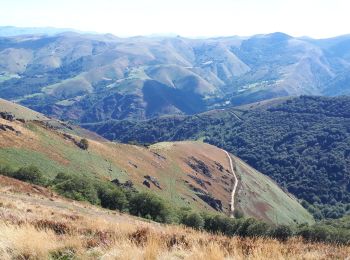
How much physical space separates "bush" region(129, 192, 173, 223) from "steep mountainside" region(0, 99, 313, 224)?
866 inches

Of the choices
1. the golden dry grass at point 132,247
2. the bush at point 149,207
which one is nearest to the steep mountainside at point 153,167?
the bush at point 149,207

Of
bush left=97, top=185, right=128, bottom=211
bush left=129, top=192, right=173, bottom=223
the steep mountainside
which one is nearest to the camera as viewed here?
bush left=129, top=192, right=173, bottom=223

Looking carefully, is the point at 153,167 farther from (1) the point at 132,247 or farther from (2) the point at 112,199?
(1) the point at 132,247

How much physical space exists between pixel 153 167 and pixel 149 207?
7237 cm

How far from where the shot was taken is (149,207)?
6994 centimetres

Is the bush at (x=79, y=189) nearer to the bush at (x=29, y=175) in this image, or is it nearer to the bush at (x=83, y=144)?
the bush at (x=29, y=175)

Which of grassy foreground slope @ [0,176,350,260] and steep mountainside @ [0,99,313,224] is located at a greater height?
grassy foreground slope @ [0,176,350,260]

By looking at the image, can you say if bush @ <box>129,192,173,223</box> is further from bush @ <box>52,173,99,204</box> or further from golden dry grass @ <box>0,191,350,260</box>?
golden dry grass @ <box>0,191,350,260</box>

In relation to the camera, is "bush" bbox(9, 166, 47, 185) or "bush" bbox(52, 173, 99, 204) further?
"bush" bbox(9, 166, 47, 185)

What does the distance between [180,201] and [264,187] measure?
85.3 meters

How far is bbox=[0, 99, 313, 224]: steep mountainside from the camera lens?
9438 centimetres

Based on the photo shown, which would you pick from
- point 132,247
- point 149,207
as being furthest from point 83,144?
point 132,247

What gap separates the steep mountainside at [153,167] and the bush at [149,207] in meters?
22.0

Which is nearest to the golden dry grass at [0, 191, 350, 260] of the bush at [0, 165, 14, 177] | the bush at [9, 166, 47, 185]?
the bush at [9, 166, 47, 185]
